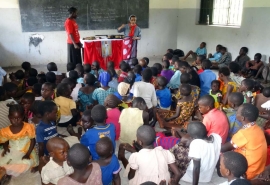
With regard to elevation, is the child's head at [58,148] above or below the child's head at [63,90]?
below

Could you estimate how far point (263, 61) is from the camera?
6.25 meters

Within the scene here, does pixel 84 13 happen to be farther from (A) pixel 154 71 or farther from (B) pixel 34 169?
(B) pixel 34 169

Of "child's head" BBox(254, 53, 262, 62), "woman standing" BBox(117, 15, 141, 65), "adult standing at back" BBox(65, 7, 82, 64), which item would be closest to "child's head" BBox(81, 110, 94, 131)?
"adult standing at back" BBox(65, 7, 82, 64)

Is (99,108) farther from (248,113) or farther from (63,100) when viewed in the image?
(248,113)

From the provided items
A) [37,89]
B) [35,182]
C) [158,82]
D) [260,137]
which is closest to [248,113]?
[260,137]

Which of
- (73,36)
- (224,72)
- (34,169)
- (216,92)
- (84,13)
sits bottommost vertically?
(34,169)

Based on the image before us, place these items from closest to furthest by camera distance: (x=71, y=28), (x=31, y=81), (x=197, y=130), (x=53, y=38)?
(x=197, y=130), (x=31, y=81), (x=71, y=28), (x=53, y=38)

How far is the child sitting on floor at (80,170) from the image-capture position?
160cm

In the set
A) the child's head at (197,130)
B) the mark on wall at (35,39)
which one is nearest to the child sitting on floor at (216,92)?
the child's head at (197,130)

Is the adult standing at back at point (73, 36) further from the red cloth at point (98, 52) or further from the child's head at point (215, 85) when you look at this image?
the child's head at point (215, 85)

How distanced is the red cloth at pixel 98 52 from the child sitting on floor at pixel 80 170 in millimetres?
4813

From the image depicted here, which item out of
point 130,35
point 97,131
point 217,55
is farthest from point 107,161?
point 217,55

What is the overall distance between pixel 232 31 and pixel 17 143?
6090 millimetres

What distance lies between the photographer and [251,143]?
2139mm
